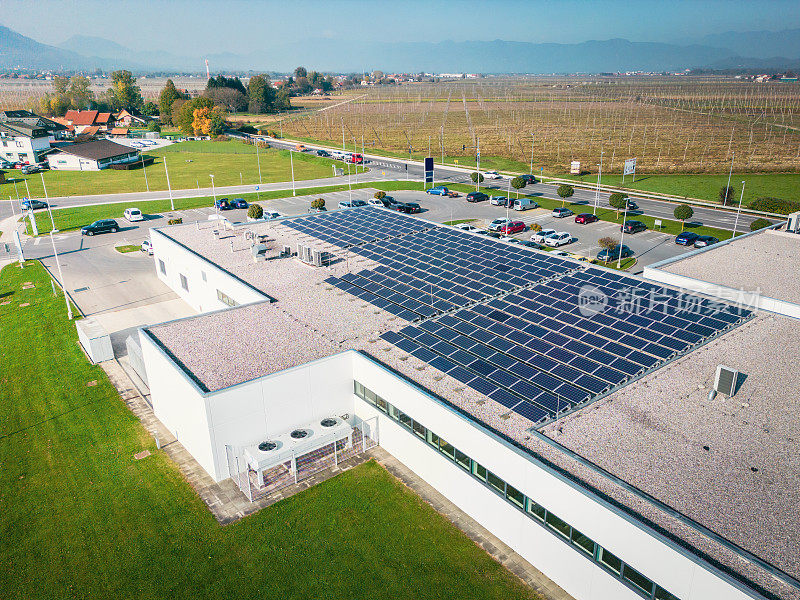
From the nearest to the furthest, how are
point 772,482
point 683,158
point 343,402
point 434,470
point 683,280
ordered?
point 772,482 < point 434,470 < point 343,402 < point 683,280 < point 683,158

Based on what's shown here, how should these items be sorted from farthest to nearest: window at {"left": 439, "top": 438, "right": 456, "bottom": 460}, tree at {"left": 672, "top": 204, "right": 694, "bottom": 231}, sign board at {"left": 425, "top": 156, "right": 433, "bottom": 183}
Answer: sign board at {"left": 425, "top": 156, "right": 433, "bottom": 183} → tree at {"left": 672, "top": 204, "right": 694, "bottom": 231} → window at {"left": 439, "top": 438, "right": 456, "bottom": 460}

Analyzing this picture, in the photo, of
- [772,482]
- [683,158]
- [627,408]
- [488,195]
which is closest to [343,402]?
[627,408]

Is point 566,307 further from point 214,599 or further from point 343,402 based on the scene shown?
point 214,599

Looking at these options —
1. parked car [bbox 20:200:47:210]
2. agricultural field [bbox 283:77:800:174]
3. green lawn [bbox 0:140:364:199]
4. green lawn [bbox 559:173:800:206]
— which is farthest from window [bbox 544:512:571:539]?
green lawn [bbox 0:140:364:199]

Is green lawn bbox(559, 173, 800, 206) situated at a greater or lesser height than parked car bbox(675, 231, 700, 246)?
greater

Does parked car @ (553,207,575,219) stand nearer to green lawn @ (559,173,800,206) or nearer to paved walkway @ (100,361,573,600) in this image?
green lawn @ (559,173,800,206)

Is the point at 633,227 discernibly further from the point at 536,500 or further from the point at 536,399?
the point at 536,500
